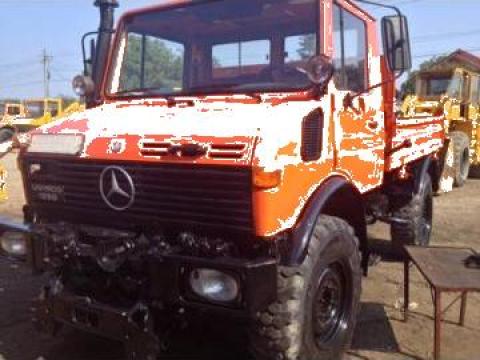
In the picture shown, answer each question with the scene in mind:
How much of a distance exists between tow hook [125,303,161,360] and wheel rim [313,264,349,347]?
101 centimetres

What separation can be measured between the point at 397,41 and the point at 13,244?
3.07 m

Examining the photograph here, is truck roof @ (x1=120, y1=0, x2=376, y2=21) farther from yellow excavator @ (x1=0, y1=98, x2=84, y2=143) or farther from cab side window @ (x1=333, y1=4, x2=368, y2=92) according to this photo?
yellow excavator @ (x1=0, y1=98, x2=84, y2=143)

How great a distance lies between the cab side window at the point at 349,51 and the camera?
4.29 metres

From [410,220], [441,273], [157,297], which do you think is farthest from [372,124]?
[157,297]

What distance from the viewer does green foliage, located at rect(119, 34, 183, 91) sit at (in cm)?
462

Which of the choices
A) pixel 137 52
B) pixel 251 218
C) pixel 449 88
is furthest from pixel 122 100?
pixel 449 88

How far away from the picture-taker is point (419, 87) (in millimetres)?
15828

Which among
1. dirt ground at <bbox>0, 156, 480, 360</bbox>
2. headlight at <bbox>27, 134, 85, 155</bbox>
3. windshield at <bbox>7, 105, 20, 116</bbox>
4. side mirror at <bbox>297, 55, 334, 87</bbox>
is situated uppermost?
windshield at <bbox>7, 105, 20, 116</bbox>

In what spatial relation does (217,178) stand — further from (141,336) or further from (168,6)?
(168,6)

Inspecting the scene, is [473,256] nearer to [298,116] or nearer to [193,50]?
[298,116]

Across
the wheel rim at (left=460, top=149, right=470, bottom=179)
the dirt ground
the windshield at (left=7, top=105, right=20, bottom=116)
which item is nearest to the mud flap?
the dirt ground

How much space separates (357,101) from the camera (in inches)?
176

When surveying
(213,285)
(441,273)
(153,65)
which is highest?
(153,65)

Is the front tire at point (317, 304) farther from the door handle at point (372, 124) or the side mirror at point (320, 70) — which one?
the door handle at point (372, 124)
